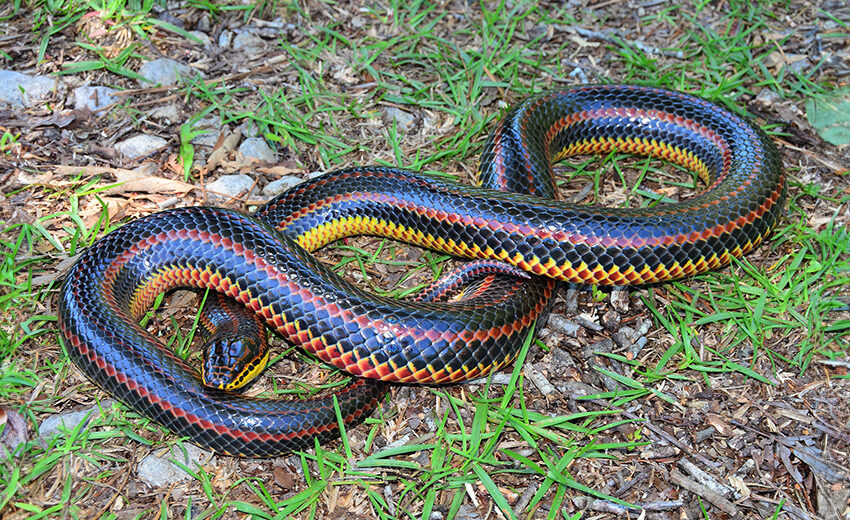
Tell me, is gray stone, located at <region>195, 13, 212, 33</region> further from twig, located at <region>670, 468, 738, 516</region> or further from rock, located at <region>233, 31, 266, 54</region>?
twig, located at <region>670, 468, 738, 516</region>

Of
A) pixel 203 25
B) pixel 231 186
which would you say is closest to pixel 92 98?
pixel 203 25

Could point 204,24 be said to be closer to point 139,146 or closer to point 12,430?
point 139,146

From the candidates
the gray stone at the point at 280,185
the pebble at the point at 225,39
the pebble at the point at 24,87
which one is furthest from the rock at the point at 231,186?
the pebble at the point at 24,87

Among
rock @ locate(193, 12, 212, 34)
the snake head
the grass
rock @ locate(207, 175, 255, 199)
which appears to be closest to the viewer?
the grass

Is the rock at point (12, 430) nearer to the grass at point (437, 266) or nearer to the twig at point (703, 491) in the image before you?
the grass at point (437, 266)

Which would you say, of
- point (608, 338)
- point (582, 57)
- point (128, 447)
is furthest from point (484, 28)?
point (128, 447)

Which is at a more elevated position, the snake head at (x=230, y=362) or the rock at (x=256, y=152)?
the rock at (x=256, y=152)

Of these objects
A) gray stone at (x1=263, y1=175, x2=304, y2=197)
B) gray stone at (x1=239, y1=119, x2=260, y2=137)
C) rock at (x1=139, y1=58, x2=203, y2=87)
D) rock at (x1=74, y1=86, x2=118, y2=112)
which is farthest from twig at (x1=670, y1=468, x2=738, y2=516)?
rock at (x1=74, y1=86, x2=118, y2=112)
